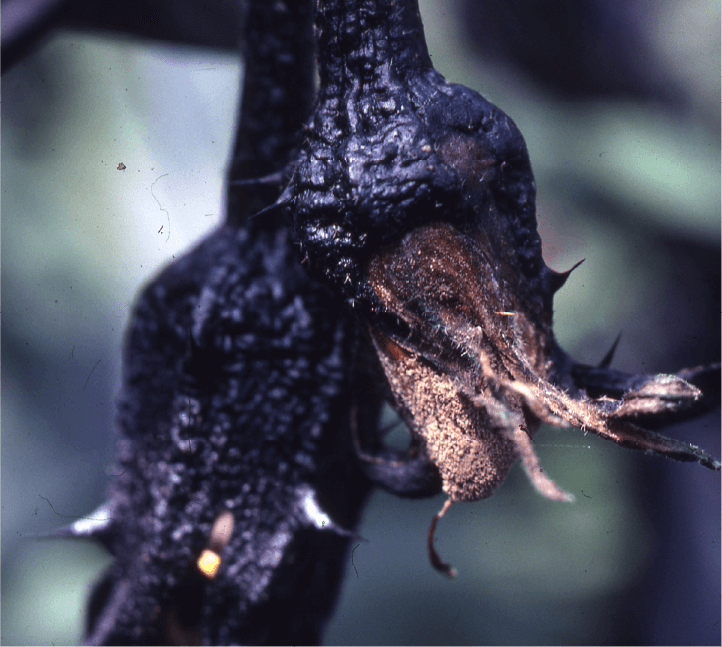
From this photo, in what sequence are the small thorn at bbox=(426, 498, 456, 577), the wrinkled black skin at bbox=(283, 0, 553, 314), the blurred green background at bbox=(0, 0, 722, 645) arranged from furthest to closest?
the blurred green background at bbox=(0, 0, 722, 645)
the small thorn at bbox=(426, 498, 456, 577)
the wrinkled black skin at bbox=(283, 0, 553, 314)

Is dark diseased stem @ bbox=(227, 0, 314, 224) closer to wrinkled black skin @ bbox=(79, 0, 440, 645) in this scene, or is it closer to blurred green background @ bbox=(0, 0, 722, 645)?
wrinkled black skin @ bbox=(79, 0, 440, 645)

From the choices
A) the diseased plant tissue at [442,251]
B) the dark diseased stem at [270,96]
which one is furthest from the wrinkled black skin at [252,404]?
the diseased plant tissue at [442,251]

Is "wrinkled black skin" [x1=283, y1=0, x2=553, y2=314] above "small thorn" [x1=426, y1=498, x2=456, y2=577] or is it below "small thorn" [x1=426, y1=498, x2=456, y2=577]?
above

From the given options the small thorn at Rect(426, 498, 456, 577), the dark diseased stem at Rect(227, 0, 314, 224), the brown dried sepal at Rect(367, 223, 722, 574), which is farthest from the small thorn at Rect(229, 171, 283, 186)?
the small thorn at Rect(426, 498, 456, 577)

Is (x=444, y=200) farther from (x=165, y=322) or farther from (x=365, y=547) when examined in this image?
(x=365, y=547)

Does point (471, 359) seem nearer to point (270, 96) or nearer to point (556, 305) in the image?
point (556, 305)

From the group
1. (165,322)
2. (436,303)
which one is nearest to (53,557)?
(165,322)

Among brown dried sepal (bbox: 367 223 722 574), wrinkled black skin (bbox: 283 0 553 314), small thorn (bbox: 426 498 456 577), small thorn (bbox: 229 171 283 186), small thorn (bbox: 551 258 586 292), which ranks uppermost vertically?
wrinkled black skin (bbox: 283 0 553 314)
